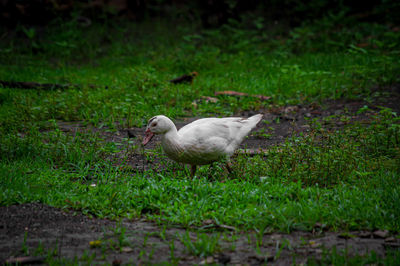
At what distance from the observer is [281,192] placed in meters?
4.52

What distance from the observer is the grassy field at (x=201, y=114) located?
4.27 m

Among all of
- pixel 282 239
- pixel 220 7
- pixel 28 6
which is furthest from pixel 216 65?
pixel 282 239

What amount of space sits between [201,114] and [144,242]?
15.1ft

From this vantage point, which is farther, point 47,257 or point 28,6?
point 28,6

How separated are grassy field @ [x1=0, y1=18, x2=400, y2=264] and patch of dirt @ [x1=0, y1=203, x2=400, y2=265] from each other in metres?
0.16

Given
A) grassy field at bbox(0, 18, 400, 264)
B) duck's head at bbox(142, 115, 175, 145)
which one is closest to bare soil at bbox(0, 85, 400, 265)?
grassy field at bbox(0, 18, 400, 264)

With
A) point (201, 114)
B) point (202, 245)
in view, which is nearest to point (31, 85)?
point (201, 114)

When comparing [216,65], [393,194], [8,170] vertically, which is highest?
[393,194]

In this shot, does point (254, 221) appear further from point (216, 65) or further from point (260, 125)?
point (216, 65)

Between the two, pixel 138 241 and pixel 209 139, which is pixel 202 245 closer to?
pixel 138 241

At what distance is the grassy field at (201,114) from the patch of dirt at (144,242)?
0.53 ft

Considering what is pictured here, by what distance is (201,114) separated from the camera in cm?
809

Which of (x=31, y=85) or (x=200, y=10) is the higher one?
(x=200, y=10)

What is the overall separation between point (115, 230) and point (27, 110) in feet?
13.1
